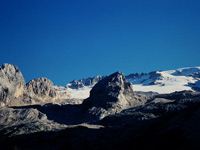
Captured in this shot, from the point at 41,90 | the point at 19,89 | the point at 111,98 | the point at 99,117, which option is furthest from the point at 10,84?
the point at 99,117

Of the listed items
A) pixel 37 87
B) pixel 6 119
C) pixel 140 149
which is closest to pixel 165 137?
pixel 140 149

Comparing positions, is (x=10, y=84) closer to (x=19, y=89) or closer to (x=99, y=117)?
(x=19, y=89)

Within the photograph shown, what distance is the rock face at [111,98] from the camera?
7108 centimetres

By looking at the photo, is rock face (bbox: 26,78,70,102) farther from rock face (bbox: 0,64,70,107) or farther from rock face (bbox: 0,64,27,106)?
rock face (bbox: 0,64,27,106)

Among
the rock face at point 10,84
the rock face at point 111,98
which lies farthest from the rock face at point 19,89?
the rock face at point 111,98

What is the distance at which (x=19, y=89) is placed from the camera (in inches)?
3851

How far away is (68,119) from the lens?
240ft

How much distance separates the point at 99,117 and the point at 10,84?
4730cm

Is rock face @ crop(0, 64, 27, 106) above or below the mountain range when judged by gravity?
above

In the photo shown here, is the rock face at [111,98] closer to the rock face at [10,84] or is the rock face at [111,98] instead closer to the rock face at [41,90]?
the rock face at [10,84]

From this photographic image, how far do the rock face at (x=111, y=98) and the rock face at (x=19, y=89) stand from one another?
3189cm

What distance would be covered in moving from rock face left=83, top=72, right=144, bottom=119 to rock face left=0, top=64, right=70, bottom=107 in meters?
31.9

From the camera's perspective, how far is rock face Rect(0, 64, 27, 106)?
86.9 meters

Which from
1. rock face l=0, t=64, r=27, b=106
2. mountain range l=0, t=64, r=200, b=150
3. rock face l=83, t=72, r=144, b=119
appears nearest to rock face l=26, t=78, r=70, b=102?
mountain range l=0, t=64, r=200, b=150
